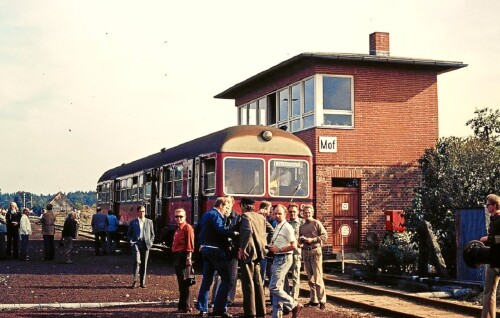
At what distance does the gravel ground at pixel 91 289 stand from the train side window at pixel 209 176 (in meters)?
2.20

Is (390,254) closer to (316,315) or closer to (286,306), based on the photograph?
(316,315)

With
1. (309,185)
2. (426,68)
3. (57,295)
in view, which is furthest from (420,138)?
(57,295)

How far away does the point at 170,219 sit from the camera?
20.8 meters

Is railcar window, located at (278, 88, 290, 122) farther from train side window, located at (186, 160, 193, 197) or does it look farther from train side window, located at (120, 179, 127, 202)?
train side window, located at (120, 179, 127, 202)

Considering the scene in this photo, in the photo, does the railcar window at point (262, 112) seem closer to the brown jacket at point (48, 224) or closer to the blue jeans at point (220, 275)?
the brown jacket at point (48, 224)

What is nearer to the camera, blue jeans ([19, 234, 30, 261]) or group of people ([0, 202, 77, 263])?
group of people ([0, 202, 77, 263])

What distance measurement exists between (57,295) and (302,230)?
4.66 m

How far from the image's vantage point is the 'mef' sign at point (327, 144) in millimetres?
21672

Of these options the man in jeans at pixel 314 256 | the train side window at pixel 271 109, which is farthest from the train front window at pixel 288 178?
the train side window at pixel 271 109

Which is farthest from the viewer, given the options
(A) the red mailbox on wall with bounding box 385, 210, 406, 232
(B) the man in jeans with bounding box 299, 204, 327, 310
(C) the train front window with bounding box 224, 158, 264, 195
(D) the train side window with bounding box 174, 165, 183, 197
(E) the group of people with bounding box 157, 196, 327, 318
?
(D) the train side window with bounding box 174, 165, 183, 197

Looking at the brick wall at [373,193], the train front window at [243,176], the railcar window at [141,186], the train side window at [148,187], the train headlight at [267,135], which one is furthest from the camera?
the railcar window at [141,186]

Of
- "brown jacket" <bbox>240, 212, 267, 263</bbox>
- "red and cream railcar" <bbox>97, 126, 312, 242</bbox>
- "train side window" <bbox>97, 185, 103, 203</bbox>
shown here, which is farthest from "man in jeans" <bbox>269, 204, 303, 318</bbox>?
"train side window" <bbox>97, 185, 103, 203</bbox>

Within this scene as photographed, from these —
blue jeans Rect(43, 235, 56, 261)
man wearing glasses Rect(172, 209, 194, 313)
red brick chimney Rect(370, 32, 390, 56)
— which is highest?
red brick chimney Rect(370, 32, 390, 56)

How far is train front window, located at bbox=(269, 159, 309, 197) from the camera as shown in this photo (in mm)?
17672
